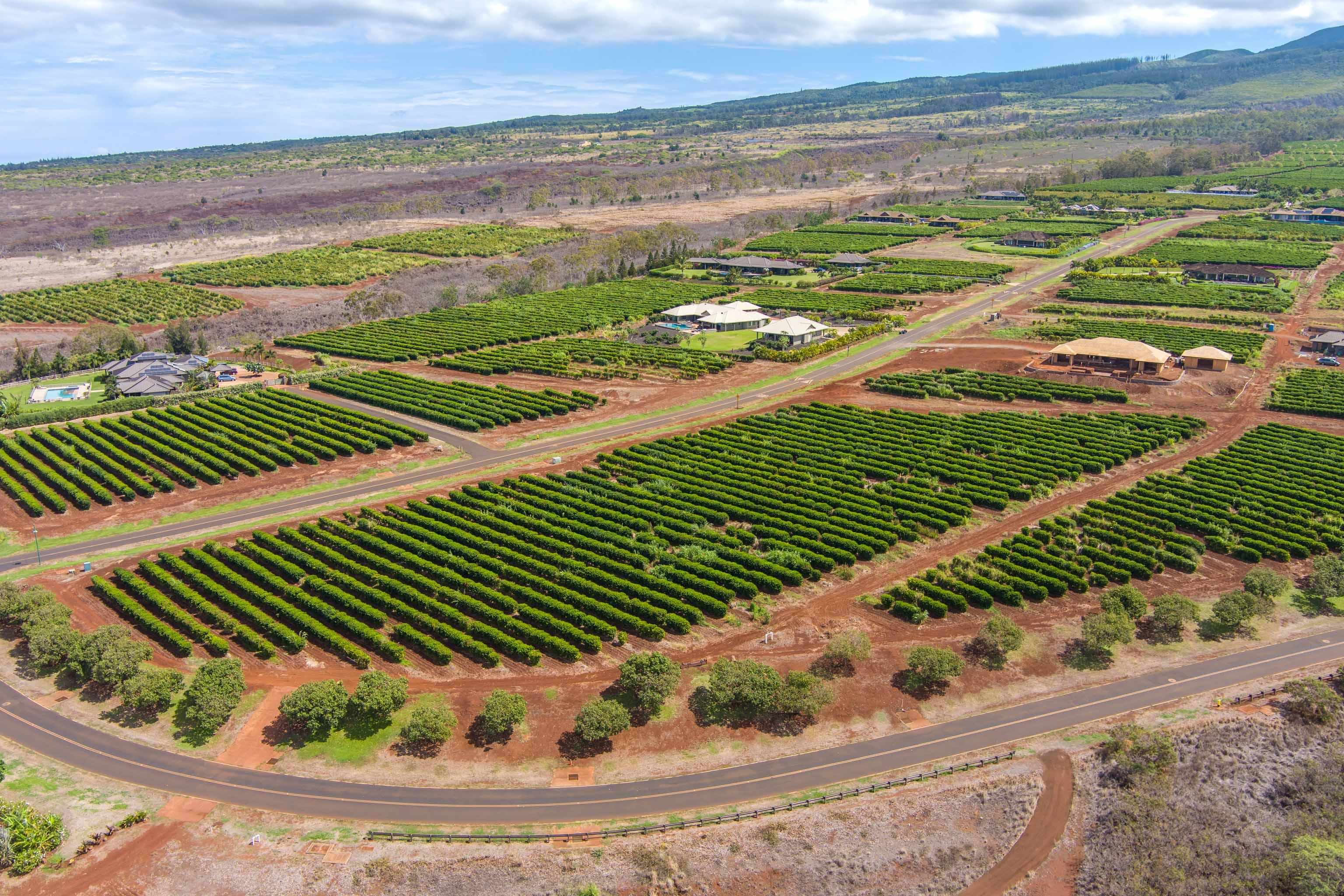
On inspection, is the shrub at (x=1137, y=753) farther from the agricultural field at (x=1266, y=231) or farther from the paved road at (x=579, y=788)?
the agricultural field at (x=1266, y=231)

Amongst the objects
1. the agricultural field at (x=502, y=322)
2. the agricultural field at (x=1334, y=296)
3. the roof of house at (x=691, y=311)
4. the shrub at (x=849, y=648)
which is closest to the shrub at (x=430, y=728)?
the shrub at (x=849, y=648)

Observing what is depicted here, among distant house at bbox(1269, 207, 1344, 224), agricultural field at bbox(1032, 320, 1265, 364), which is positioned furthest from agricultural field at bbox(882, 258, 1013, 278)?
distant house at bbox(1269, 207, 1344, 224)

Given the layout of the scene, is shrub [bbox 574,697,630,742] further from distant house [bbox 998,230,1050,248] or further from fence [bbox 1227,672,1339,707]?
distant house [bbox 998,230,1050,248]

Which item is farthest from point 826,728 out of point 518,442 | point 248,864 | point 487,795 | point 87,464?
point 87,464

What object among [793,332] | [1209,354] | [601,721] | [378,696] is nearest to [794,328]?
[793,332]

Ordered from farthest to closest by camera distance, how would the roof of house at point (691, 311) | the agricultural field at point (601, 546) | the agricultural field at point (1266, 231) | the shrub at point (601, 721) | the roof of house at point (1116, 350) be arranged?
the agricultural field at point (1266, 231)
the roof of house at point (691, 311)
the roof of house at point (1116, 350)
the agricultural field at point (601, 546)
the shrub at point (601, 721)

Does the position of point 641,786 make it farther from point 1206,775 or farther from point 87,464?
point 87,464

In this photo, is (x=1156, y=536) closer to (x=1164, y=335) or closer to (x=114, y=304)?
(x=1164, y=335)
